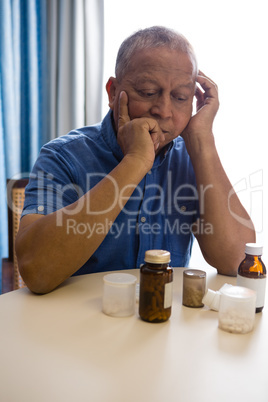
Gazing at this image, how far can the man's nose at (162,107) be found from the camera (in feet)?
3.72

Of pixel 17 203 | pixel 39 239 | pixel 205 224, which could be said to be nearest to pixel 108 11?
pixel 17 203

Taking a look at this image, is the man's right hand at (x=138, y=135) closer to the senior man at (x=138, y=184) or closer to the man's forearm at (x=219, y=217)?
the senior man at (x=138, y=184)

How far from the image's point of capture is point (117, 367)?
63 cm

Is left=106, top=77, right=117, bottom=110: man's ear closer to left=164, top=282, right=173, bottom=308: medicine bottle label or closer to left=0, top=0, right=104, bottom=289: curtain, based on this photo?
left=164, top=282, right=173, bottom=308: medicine bottle label

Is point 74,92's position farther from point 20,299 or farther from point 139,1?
point 20,299

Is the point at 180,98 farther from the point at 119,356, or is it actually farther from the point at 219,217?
the point at 119,356

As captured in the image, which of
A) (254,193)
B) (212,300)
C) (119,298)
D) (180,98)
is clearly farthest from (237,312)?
(254,193)

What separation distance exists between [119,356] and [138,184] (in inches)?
25.4

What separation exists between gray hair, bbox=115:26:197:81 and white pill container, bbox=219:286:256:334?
0.71 metres

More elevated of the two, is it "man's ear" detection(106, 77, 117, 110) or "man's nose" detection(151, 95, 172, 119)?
"man's ear" detection(106, 77, 117, 110)

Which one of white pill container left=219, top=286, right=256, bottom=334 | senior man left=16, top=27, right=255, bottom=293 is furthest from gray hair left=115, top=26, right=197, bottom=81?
white pill container left=219, top=286, right=256, bottom=334

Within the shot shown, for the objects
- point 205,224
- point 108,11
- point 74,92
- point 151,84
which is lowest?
point 205,224

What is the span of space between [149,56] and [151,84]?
3.2 inches

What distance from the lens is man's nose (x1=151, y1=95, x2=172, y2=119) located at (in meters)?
1.13
